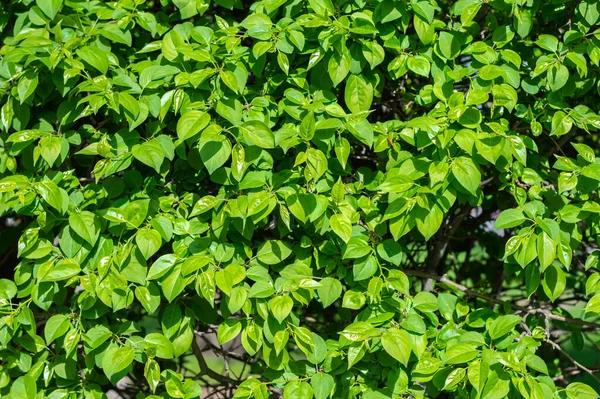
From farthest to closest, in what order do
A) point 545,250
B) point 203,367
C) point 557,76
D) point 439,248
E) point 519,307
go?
1. point 439,248
2. point 203,367
3. point 519,307
4. point 557,76
5. point 545,250

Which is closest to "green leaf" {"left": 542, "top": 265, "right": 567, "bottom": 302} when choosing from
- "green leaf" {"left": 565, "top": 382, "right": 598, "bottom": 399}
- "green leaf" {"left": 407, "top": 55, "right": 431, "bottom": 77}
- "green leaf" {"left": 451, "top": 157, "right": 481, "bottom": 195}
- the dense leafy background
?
the dense leafy background

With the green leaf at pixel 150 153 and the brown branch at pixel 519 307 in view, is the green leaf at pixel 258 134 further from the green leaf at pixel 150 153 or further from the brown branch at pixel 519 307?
the brown branch at pixel 519 307

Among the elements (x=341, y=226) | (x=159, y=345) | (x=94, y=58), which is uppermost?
(x=94, y=58)

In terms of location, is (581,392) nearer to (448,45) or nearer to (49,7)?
(448,45)

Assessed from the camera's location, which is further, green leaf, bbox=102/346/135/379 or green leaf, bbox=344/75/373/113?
green leaf, bbox=344/75/373/113

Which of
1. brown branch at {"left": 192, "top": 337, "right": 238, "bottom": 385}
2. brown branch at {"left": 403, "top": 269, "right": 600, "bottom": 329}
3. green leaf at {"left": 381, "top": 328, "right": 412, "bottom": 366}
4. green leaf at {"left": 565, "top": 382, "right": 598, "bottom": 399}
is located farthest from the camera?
brown branch at {"left": 192, "top": 337, "right": 238, "bottom": 385}

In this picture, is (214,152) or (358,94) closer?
(214,152)

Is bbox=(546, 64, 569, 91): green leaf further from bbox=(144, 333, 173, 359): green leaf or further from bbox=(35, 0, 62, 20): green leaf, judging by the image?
bbox=(35, 0, 62, 20): green leaf

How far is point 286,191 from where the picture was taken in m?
2.23

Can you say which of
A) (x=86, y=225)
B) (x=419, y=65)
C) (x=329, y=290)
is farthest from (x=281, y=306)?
(x=419, y=65)

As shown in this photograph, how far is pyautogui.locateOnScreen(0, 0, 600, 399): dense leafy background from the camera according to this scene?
7.27ft

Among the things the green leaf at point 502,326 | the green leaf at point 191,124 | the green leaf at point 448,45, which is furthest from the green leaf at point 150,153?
the green leaf at point 502,326

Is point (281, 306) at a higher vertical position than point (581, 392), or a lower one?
higher

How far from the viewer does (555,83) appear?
237 cm
